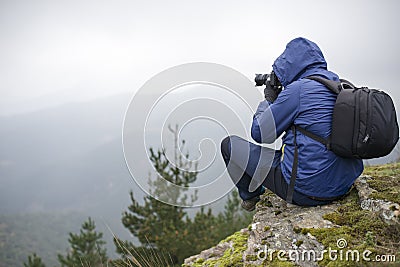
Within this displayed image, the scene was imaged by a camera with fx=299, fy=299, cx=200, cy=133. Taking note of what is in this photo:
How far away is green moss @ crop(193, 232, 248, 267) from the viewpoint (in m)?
2.72

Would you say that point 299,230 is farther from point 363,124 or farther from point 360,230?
point 363,124

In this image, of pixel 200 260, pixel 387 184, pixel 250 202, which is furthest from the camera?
pixel 250 202

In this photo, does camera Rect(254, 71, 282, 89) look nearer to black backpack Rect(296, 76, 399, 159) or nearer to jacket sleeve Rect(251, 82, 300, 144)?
jacket sleeve Rect(251, 82, 300, 144)

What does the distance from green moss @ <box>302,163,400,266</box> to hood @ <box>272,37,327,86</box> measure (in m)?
1.31

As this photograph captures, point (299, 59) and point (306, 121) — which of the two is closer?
point (306, 121)

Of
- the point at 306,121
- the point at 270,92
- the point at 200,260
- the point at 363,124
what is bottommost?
the point at 200,260

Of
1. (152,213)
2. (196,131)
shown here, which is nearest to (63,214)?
(152,213)

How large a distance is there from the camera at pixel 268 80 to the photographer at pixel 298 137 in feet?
0.03

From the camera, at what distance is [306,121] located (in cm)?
260

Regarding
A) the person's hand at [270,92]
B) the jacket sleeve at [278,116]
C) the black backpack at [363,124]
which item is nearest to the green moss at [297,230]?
the black backpack at [363,124]

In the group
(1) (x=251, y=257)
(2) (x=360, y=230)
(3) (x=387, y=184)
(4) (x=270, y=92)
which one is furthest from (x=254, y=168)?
(3) (x=387, y=184)

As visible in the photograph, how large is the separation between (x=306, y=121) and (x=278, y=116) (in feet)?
0.80

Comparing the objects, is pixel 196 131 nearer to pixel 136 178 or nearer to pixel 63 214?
pixel 136 178

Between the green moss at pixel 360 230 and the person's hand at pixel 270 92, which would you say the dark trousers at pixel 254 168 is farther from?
the person's hand at pixel 270 92
